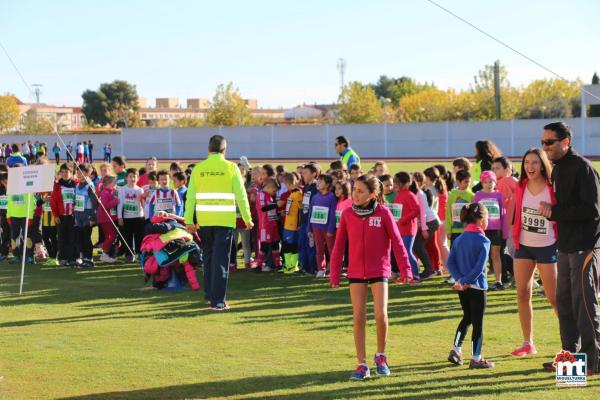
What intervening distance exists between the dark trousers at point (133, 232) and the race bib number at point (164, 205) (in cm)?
165

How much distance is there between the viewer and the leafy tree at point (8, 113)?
106812 mm

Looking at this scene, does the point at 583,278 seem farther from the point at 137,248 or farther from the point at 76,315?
the point at 137,248

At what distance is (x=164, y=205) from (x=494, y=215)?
5507 millimetres

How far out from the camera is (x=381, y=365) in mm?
7711

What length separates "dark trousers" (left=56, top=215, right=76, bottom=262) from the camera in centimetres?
1581

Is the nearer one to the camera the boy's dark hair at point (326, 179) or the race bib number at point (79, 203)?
the boy's dark hair at point (326, 179)

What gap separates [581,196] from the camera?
→ 7527 mm

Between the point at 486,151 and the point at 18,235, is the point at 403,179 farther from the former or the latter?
the point at 18,235

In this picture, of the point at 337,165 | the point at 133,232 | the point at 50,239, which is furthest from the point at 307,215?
the point at 50,239

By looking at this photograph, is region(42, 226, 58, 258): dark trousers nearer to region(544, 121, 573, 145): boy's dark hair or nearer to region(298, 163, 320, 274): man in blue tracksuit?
region(298, 163, 320, 274): man in blue tracksuit

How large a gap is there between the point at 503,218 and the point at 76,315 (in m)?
5.97

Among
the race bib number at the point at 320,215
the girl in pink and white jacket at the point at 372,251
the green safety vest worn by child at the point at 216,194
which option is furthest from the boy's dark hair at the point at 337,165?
the girl in pink and white jacket at the point at 372,251

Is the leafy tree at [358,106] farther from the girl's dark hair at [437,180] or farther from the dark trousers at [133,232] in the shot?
the girl's dark hair at [437,180]

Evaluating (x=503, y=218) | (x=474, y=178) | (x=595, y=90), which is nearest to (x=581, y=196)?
(x=503, y=218)
